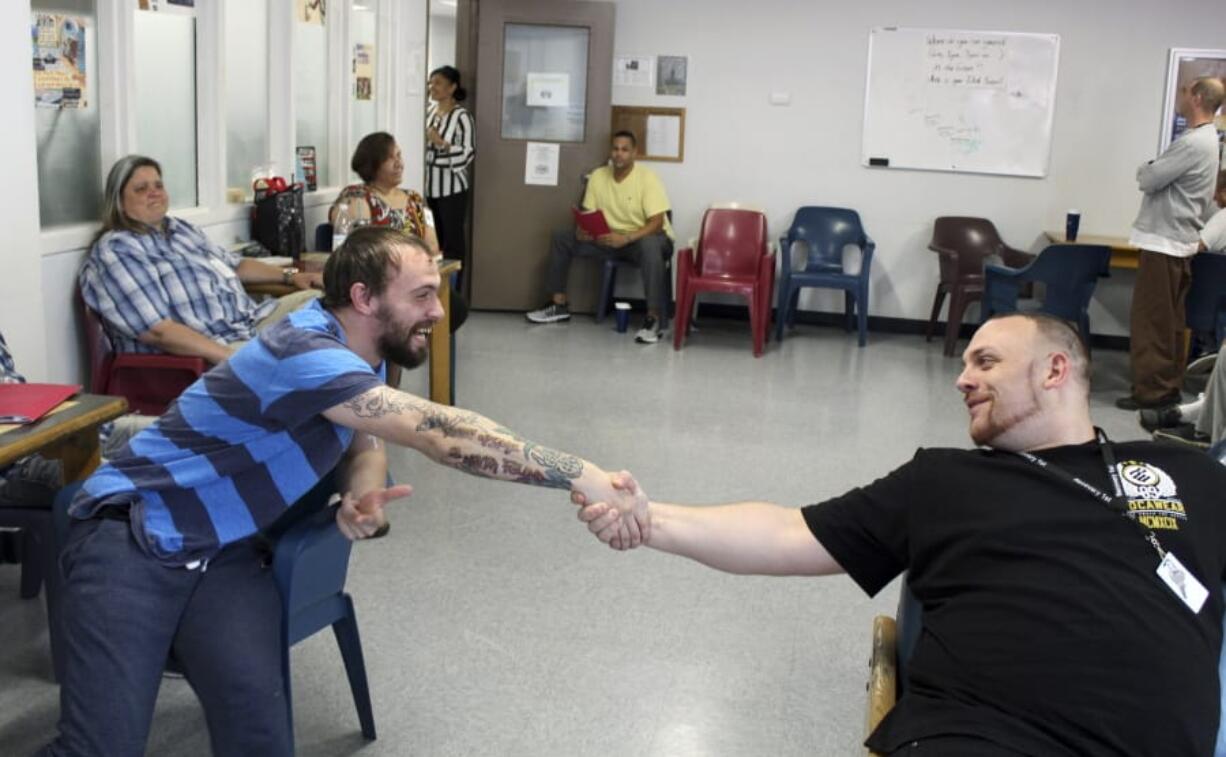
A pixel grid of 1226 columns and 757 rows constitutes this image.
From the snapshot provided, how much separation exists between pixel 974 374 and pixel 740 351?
536cm

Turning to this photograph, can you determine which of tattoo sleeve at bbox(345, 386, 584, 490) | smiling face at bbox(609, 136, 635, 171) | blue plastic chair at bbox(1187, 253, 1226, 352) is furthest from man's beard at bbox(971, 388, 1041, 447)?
smiling face at bbox(609, 136, 635, 171)

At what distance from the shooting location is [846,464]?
488cm

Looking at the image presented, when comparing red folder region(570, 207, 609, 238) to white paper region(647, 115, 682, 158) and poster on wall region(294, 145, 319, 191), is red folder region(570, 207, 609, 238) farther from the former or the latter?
poster on wall region(294, 145, 319, 191)

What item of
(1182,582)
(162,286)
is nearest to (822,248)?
(162,286)

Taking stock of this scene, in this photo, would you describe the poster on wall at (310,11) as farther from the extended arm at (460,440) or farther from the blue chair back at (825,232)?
the extended arm at (460,440)

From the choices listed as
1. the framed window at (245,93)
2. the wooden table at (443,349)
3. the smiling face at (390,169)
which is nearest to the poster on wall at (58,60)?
the framed window at (245,93)

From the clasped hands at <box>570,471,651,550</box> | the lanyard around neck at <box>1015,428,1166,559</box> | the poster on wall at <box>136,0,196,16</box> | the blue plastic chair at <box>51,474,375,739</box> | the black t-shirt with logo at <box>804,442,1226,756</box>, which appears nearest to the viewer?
the black t-shirt with logo at <box>804,442,1226,756</box>

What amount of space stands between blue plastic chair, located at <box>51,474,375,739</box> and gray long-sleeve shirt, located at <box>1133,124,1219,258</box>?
4.90 m

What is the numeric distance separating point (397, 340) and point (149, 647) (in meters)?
0.66

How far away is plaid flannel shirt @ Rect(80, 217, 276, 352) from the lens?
3668mm

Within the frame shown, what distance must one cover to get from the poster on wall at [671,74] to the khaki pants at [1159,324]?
3.13 metres

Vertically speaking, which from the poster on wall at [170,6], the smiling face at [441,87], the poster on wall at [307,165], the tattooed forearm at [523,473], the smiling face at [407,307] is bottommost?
the tattooed forearm at [523,473]

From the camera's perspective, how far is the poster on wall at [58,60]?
142 inches

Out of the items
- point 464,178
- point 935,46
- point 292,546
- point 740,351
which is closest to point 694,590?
point 292,546
